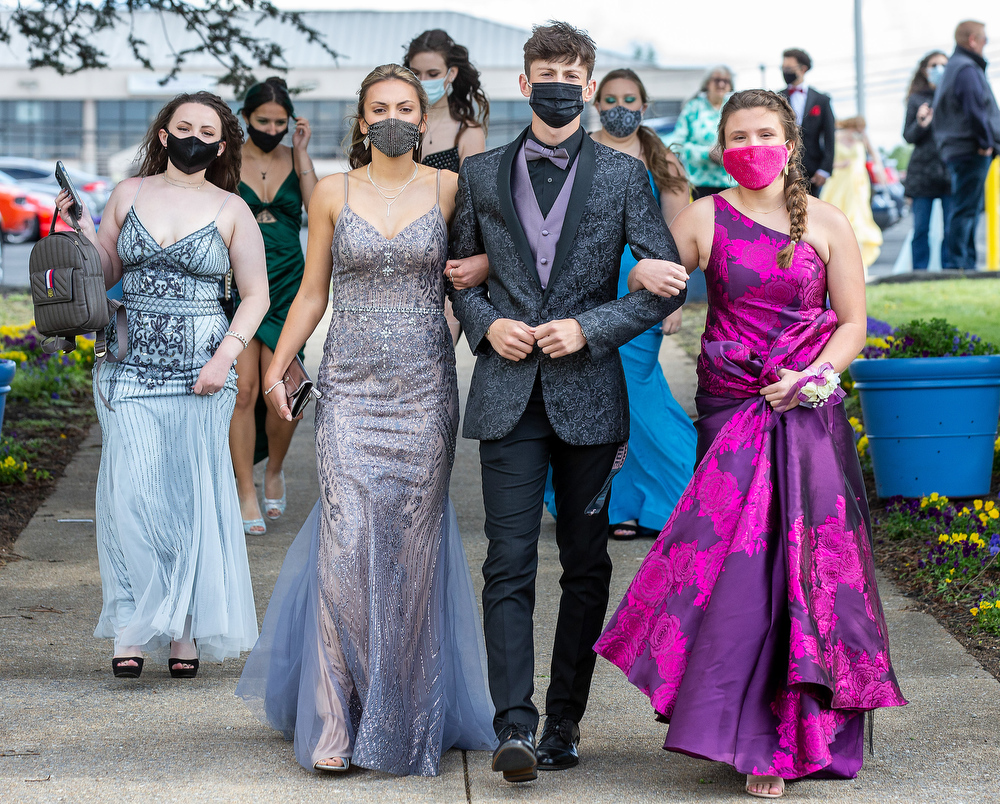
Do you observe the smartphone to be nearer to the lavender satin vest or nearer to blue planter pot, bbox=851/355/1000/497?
the lavender satin vest

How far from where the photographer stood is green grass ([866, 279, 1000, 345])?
970cm

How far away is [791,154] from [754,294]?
0.46m

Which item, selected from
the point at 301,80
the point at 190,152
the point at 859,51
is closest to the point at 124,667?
the point at 190,152

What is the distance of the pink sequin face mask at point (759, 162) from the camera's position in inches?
150

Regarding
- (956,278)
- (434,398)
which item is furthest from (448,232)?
(956,278)

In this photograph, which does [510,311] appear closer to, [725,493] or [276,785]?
[725,493]

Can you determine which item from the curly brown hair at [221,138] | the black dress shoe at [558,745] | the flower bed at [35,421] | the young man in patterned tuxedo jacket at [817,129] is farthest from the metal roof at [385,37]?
the black dress shoe at [558,745]

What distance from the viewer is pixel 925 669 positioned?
4.64 m

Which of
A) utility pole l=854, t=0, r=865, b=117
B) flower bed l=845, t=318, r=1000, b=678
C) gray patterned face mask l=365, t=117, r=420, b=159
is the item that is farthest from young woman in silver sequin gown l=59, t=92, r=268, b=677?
utility pole l=854, t=0, r=865, b=117

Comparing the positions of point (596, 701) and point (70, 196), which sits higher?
point (70, 196)

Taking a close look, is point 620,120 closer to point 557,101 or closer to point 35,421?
point 557,101

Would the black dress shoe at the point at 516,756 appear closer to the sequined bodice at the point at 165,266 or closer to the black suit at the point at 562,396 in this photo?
the black suit at the point at 562,396

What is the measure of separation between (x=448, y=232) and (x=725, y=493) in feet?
3.96

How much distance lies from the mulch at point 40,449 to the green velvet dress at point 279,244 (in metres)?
1.64
